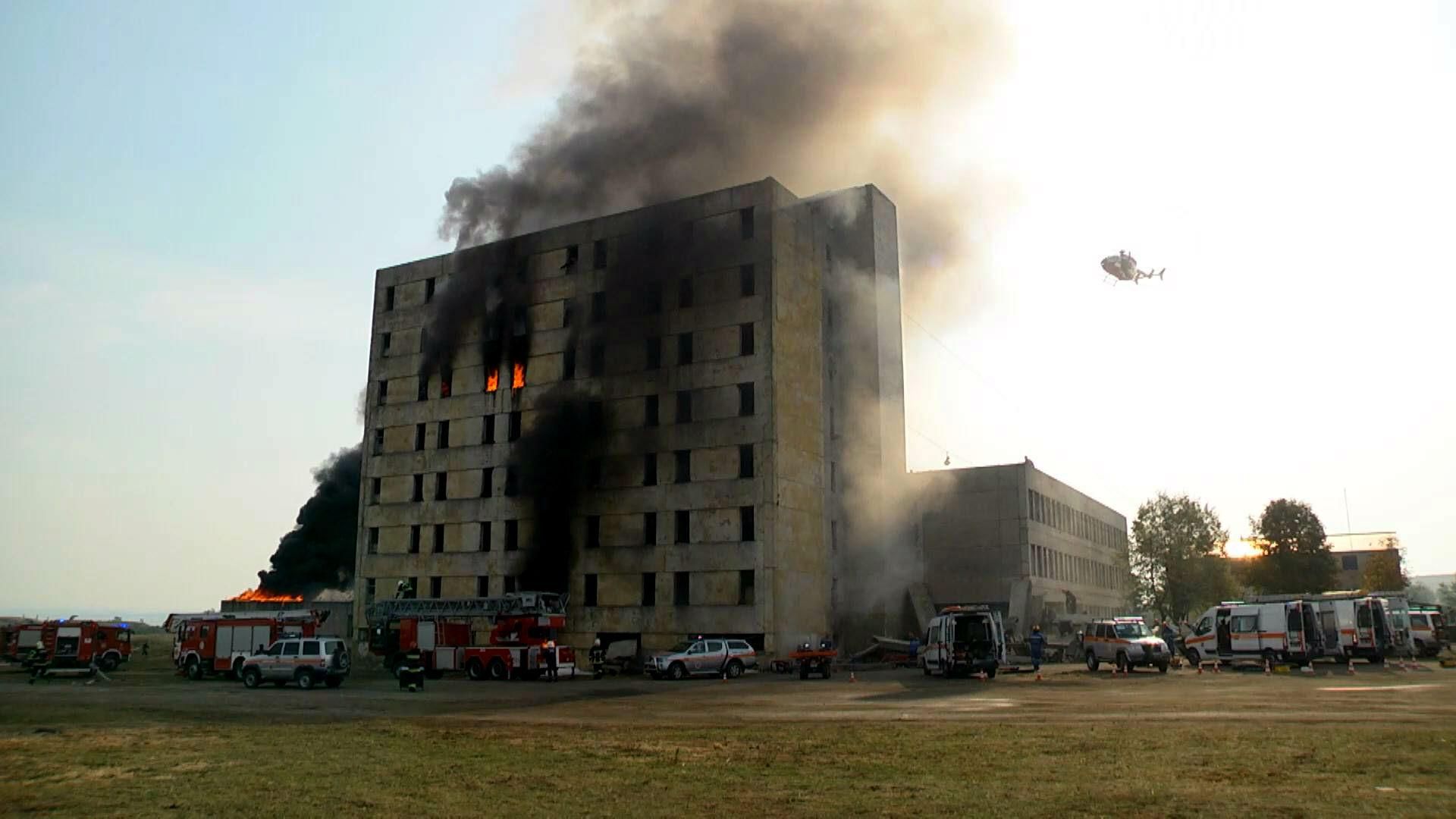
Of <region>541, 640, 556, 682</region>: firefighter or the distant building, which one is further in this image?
the distant building

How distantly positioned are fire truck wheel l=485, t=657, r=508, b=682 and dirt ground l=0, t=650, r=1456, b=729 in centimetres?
168

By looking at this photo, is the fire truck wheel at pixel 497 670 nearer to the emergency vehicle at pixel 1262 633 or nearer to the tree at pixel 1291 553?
the emergency vehicle at pixel 1262 633

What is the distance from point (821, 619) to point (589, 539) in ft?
44.7

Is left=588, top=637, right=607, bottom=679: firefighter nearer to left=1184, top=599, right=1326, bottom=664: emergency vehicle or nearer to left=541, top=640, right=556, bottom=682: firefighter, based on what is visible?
left=541, top=640, right=556, bottom=682: firefighter

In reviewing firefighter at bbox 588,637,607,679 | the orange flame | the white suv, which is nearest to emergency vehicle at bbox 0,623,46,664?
the orange flame

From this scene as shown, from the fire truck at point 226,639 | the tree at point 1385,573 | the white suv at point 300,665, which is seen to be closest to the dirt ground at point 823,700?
the white suv at point 300,665

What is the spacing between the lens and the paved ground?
20.6 m

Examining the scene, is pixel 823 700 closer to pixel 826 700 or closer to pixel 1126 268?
pixel 826 700

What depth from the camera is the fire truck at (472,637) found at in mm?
40031

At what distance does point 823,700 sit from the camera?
2659 centimetres

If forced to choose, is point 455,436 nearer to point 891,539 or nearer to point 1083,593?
point 891,539

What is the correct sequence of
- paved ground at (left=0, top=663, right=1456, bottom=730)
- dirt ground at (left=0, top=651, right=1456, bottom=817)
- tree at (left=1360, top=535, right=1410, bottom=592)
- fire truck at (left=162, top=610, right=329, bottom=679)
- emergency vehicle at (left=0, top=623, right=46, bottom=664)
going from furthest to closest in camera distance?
tree at (left=1360, top=535, right=1410, bottom=592)
emergency vehicle at (left=0, top=623, right=46, bottom=664)
fire truck at (left=162, top=610, right=329, bottom=679)
paved ground at (left=0, top=663, right=1456, bottom=730)
dirt ground at (left=0, top=651, right=1456, bottom=817)

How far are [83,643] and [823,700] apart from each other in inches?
1647

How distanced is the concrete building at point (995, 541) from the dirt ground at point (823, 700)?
96.2 feet
